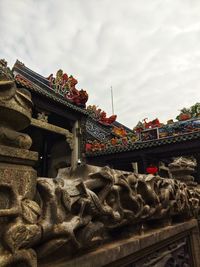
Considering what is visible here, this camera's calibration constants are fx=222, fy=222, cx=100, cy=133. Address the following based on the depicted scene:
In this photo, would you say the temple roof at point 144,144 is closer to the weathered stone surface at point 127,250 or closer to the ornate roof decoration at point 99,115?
the ornate roof decoration at point 99,115

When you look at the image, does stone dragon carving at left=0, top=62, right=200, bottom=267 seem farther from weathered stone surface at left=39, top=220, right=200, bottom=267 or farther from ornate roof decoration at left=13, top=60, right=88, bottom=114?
ornate roof decoration at left=13, top=60, right=88, bottom=114

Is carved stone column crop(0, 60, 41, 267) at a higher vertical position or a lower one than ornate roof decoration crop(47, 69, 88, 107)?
lower

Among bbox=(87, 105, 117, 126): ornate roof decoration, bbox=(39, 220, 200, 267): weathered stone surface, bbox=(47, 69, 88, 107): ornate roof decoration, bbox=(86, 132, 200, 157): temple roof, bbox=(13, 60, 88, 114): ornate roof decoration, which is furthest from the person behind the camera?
bbox=(87, 105, 117, 126): ornate roof decoration

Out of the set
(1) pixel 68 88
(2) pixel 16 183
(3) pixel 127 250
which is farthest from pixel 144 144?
(2) pixel 16 183

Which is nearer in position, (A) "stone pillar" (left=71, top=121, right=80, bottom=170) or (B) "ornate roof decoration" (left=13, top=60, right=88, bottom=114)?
(A) "stone pillar" (left=71, top=121, right=80, bottom=170)

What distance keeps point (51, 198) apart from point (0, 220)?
0.21m

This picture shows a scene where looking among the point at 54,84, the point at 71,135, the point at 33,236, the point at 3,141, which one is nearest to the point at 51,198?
the point at 33,236

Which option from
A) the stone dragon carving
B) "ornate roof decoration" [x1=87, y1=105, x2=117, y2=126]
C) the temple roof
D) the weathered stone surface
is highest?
"ornate roof decoration" [x1=87, y1=105, x2=117, y2=126]

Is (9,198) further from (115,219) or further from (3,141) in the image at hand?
(115,219)

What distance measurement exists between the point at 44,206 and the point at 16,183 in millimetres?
160

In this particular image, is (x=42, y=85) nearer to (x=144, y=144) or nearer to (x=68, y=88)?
(x=68, y=88)

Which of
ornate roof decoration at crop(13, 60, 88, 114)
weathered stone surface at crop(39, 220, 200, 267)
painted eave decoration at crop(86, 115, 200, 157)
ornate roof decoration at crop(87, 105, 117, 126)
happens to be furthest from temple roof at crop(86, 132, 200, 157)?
weathered stone surface at crop(39, 220, 200, 267)

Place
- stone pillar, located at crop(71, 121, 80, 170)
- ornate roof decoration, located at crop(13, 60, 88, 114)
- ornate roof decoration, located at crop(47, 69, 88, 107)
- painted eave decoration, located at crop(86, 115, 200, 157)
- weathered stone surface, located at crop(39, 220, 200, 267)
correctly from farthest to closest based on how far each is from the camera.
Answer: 1. ornate roof decoration, located at crop(47, 69, 88, 107)
2. ornate roof decoration, located at crop(13, 60, 88, 114)
3. stone pillar, located at crop(71, 121, 80, 170)
4. painted eave decoration, located at crop(86, 115, 200, 157)
5. weathered stone surface, located at crop(39, 220, 200, 267)

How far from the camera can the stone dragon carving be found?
0.72 m
